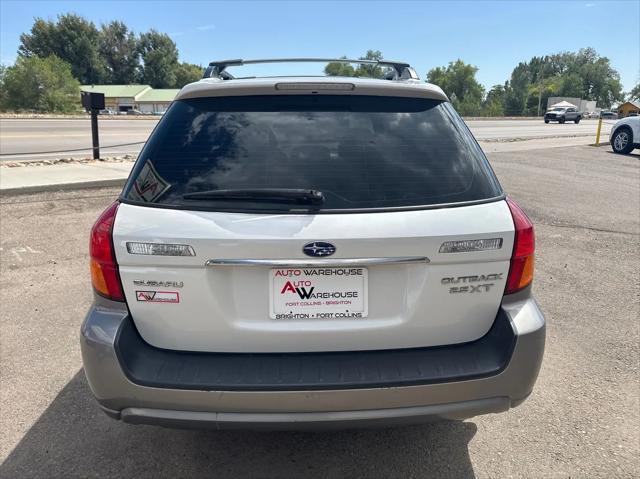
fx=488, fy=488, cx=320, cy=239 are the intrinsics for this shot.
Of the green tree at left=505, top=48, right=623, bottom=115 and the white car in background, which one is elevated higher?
the green tree at left=505, top=48, right=623, bottom=115

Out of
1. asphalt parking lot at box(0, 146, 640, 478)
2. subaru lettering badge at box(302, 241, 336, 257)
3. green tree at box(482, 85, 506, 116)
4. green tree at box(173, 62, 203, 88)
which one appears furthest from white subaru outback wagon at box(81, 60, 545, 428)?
green tree at box(173, 62, 203, 88)

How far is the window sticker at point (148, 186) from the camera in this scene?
6.92ft

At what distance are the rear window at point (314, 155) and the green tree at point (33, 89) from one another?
73210 millimetres

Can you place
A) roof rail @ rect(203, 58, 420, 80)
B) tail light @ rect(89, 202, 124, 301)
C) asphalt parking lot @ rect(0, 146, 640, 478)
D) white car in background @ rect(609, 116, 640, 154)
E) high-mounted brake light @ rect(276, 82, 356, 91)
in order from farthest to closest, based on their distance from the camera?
1. white car in background @ rect(609, 116, 640, 154)
2. roof rail @ rect(203, 58, 420, 80)
3. asphalt parking lot @ rect(0, 146, 640, 478)
4. high-mounted brake light @ rect(276, 82, 356, 91)
5. tail light @ rect(89, 202, 124, 301)

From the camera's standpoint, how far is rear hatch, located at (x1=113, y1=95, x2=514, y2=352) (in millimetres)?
1953

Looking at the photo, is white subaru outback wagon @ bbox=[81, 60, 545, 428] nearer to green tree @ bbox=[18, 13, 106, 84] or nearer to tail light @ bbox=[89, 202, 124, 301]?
tail light @ bbox=[89, 202, 124, 301]

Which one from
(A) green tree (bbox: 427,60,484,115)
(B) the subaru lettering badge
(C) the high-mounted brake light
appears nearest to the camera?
(B) the subaru lettering badge

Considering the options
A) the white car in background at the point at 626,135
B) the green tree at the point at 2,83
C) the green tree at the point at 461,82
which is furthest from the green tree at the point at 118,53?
the white car in background at the point at 626,135

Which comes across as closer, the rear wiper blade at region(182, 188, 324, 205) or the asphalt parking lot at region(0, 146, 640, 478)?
the rear wiper blade at region(182, 188, 324, 205)

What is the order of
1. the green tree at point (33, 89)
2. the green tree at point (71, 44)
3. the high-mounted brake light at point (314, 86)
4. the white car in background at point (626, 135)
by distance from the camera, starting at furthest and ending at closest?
the green tree at point (71, 44) < the green tree at point (33, 89) < the white car in background at point (626, 135) < the high-mounted brake light at point (314, 86)

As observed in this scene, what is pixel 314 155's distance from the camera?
2174 mm

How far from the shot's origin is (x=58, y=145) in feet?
57.1

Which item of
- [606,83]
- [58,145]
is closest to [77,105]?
[58,145]

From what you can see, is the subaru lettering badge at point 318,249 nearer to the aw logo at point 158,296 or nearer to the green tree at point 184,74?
the aw logo at point 158,296
